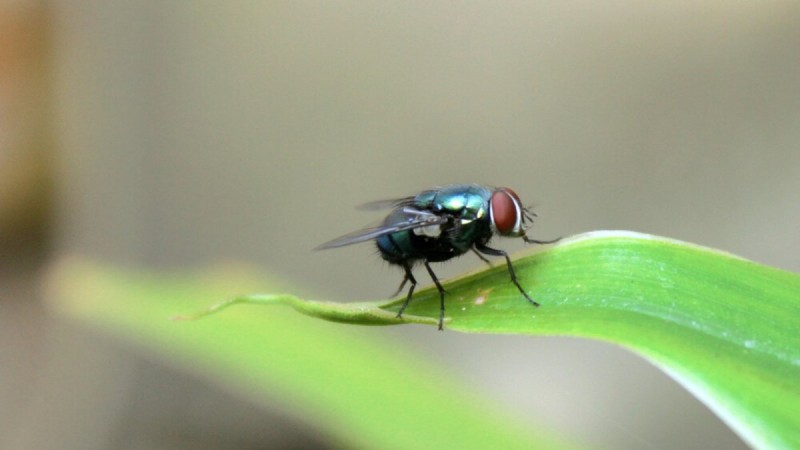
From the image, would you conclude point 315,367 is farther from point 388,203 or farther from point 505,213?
point 505,213

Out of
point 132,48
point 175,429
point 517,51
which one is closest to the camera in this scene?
point 517,51

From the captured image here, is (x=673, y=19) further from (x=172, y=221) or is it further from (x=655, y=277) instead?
(x=172, y=221)

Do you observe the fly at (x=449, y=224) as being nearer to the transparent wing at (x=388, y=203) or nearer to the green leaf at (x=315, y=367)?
the transparent wing at (x=388, y=203)

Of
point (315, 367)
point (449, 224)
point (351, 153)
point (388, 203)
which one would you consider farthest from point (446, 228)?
point (351, 153)

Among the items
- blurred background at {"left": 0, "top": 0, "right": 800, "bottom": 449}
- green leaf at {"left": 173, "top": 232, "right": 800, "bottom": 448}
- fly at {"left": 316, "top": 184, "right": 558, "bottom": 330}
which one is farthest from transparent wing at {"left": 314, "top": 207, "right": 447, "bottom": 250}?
blurred background at {"left": 0, "top": 0, "right": 800, "bottom": 449}

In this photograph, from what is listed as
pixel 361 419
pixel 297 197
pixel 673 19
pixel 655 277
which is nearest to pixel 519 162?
pixel 673 19

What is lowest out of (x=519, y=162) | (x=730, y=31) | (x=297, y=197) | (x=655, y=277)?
(x=297, y=197)
